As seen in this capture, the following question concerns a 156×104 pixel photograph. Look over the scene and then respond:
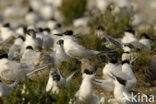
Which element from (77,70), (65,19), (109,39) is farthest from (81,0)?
(77,70)

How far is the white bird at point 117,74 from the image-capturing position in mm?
6398

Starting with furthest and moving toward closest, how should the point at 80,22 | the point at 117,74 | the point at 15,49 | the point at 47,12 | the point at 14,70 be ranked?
1. the point at 47,12
2. the point at 80,22
3. the point at 15,49
4. the point at 14,70
5. the point at 117,74

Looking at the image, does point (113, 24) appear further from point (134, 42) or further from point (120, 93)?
point (120, 93)

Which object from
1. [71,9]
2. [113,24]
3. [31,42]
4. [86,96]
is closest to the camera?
[86,96]

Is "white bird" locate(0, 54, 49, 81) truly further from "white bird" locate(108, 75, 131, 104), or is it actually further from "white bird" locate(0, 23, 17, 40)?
"white bird" locate(0, 23, 17, 40)

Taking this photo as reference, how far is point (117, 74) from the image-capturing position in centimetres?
678

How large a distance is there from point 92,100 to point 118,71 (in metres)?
1.19

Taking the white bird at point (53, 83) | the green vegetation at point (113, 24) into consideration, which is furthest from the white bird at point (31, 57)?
the green vegetation at point (113, 24)

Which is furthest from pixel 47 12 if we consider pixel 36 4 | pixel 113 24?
pixel 113 24

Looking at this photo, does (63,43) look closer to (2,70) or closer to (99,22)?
(2,70)

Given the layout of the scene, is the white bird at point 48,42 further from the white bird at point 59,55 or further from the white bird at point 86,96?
the white bird at point 86,96

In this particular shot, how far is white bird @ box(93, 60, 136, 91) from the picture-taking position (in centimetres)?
640

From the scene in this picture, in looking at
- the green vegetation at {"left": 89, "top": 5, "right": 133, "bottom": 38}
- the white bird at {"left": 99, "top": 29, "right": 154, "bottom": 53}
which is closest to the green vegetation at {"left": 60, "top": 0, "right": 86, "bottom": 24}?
the green vegetation at {"left": 89, "top": 5, "right": 133, "bottom": 38}

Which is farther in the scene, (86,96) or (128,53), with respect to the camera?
(128,53)
